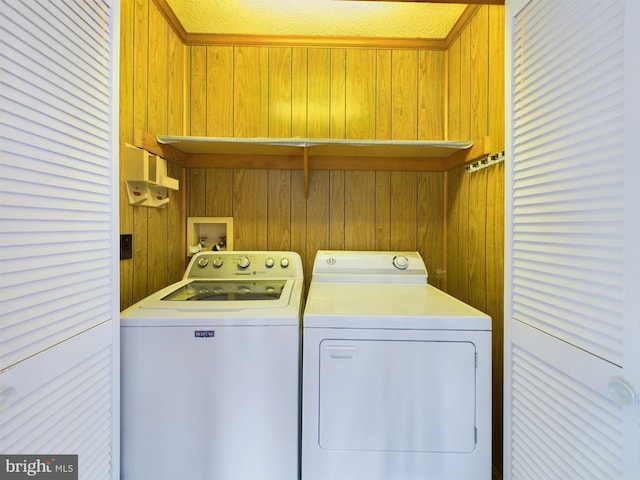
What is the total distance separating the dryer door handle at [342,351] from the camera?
3.95 feet

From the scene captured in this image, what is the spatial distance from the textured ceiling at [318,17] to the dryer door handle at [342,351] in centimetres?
191

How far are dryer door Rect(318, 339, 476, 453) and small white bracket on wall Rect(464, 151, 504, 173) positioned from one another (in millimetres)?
958

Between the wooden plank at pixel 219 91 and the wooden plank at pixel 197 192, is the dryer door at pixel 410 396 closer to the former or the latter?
the wooden plank at pixel 197 192

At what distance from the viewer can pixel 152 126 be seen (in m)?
1.82

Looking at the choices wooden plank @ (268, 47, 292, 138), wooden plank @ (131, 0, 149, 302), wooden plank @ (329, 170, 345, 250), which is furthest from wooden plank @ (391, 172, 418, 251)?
wooden plank @ (131, 0, 149, 302)

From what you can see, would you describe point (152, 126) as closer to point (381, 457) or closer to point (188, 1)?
point (188, 1)

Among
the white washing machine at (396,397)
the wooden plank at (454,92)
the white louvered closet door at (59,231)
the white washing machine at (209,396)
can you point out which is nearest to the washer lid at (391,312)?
the white washing machine at (396,397)

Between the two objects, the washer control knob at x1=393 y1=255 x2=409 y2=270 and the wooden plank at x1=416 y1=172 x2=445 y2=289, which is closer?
the washer control knob at x1=393 y1=255 x2=409 y2=270

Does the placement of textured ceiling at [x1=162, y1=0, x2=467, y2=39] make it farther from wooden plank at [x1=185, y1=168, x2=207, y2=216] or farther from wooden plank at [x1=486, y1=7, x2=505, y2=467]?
wooden plank at [x1=185, y1=168, x2=207, y2=216]

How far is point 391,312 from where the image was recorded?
1263mm

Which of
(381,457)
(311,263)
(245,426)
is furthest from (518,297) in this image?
(311,263)

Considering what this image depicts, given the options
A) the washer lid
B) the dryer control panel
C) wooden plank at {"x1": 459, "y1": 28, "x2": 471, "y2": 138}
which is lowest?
the washer lid

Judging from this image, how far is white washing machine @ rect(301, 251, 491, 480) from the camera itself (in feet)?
3.92

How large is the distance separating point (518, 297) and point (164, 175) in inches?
72.0
